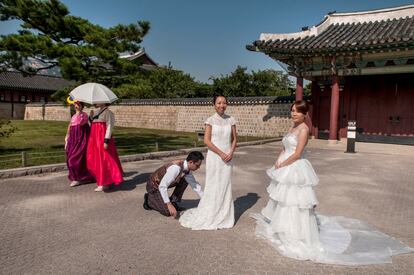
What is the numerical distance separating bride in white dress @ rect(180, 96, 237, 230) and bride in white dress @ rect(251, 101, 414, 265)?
577mm

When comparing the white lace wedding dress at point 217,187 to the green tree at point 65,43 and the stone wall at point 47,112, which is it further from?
the stone wall at point 47,112

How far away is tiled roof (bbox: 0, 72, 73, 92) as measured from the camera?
38438mm

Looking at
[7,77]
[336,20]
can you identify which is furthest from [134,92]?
[7,77]

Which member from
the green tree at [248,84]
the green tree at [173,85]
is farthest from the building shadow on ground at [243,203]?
the green tree at [248,84]

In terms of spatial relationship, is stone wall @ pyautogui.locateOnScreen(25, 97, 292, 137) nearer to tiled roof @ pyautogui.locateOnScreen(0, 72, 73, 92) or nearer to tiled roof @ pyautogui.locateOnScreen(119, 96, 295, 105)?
tiled roof @ pyautogui.locateOnScreen(119, 96, 295, 105)

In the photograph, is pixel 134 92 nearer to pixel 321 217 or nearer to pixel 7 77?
pixel 321 217

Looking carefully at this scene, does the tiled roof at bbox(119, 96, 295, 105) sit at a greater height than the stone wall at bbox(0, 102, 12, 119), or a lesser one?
greater

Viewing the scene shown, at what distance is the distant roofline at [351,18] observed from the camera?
1550 centimetres

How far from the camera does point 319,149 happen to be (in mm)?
13172

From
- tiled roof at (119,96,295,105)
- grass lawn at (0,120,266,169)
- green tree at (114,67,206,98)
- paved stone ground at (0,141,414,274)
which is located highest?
green tree at (114,67,206,98)

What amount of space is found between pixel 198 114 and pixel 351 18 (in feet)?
36.2

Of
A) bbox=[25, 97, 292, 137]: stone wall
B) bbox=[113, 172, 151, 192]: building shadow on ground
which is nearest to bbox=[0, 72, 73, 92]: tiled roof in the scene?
bbox=[25, 97, 292, 137]: stone wall

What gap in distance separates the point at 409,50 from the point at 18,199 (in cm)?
1432

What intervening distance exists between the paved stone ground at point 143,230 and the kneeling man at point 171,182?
0.54 feet
